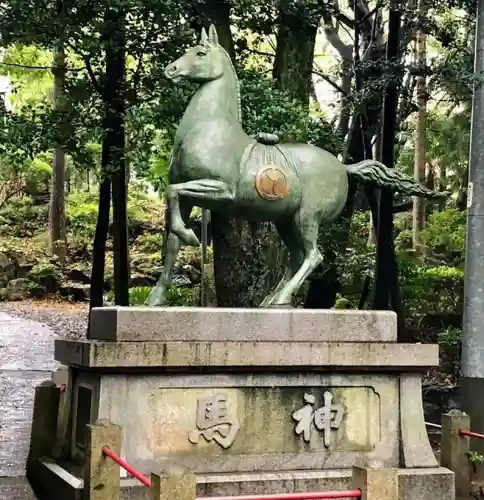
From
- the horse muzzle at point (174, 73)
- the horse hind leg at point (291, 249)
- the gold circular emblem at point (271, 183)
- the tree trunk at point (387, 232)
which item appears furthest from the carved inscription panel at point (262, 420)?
the tree trunk at point (387, 232)

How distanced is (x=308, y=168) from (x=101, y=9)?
16.6 feet

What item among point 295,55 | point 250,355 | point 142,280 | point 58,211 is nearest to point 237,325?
point 250,355

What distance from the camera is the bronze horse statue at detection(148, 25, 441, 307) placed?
650 cm

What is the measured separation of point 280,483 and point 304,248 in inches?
81.1

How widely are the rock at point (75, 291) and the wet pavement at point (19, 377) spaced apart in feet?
10.9

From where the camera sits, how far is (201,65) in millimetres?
6746

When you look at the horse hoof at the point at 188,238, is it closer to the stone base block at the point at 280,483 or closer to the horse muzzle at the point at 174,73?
the horse muzzle at the point at 174,73

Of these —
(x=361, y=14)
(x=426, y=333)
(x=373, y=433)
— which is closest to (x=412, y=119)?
(x=361, y=14)

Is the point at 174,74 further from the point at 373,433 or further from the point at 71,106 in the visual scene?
the point at 71,106

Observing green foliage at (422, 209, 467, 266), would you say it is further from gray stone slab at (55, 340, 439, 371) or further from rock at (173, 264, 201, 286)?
gray stone slab at (55, 340, 439, 371)

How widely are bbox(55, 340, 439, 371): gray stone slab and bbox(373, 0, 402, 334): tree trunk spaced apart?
24.5 ft

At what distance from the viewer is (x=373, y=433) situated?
21.5 feet

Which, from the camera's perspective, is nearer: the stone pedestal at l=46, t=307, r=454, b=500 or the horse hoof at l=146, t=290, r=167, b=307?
the stone pedestal at l=46, t=307, r=454, b=500

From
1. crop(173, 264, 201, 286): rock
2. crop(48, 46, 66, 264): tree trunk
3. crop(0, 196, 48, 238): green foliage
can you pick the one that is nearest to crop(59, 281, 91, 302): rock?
crop(48, 46, 66, 264): tree trunk
